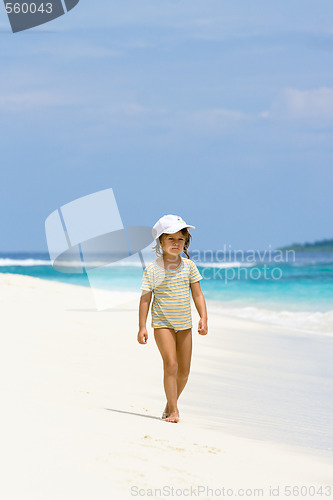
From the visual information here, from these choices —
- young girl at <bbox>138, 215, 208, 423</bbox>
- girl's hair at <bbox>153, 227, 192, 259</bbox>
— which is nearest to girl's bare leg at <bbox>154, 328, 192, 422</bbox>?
young girl at <bbox>138, 215, 208, 423</bbox>

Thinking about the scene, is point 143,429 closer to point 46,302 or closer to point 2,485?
point 2,485

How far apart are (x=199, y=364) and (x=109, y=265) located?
Answer: 113 feet

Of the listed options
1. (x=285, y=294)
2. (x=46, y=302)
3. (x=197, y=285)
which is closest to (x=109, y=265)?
(x=285, y=294)

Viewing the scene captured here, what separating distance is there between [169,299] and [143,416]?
0.87 meters

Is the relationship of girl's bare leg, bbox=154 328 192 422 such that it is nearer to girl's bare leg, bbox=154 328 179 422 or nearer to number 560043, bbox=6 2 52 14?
girl's bare leg, bbox=154 328 179 422

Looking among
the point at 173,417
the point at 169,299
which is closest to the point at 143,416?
the point at 173,417

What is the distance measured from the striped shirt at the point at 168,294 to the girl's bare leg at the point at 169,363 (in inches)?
2.5

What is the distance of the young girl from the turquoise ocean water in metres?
8.81

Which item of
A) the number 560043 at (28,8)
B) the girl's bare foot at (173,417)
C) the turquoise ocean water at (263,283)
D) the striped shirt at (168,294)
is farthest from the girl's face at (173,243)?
the turquoise ocean water at (263,283)

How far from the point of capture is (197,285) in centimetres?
498

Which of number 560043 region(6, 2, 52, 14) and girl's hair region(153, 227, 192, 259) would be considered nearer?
girl's hair region(153, 227, 192, 259)

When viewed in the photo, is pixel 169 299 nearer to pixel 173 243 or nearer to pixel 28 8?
pixel 173 243

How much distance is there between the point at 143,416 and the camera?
4.92 m

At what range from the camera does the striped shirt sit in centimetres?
488
